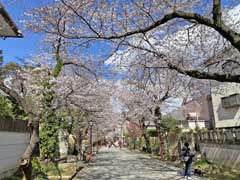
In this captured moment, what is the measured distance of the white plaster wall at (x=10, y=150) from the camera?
34.0 ft

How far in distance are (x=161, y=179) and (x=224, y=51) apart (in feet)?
19.4

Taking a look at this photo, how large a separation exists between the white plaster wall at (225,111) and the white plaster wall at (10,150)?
16050 mm

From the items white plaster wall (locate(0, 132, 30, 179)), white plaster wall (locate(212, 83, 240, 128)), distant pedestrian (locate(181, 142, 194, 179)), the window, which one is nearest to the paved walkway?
distant pedestrian (locate(181, 142, 194, 179))

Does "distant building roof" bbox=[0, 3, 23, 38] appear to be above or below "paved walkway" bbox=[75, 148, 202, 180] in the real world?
above

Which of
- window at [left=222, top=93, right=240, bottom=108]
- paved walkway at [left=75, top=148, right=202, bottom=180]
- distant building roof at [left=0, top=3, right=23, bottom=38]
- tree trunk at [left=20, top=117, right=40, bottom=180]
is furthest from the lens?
window at [left=222, top=93, right=240, bottom=108]

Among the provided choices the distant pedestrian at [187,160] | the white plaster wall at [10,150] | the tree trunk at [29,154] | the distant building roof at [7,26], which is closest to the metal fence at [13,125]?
the white plaster wall at [10,150]

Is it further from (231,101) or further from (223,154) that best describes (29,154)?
(231,101)

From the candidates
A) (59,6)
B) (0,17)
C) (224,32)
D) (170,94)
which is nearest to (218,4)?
(224,32)

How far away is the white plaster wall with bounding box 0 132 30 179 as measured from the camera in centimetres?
1038

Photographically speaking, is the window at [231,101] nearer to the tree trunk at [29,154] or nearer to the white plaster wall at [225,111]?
the white plaster wall at [225,111]

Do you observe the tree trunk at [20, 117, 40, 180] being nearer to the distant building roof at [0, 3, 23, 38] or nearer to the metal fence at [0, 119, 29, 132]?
the metal fence at [0, 119, 29, 132]

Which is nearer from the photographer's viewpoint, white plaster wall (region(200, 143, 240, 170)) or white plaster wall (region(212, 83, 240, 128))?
white plaster wall (region(200, 143, 240, 170))

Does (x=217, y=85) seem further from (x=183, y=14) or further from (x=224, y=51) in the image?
(x=183, y=14)

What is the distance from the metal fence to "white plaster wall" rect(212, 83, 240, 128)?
1566 cm
